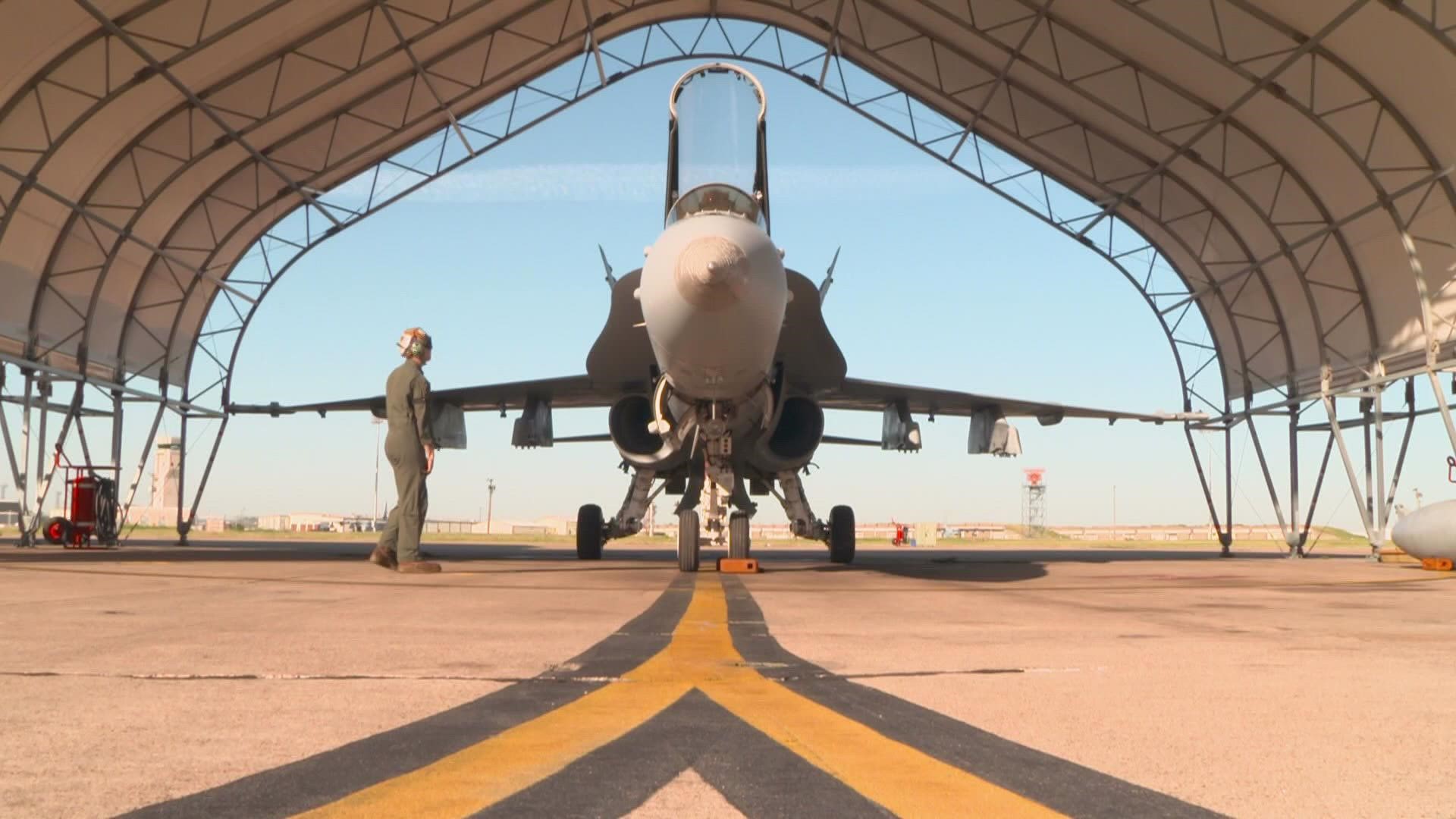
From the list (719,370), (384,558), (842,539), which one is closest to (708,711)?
(719,370)

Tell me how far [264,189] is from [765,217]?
46.4 feet

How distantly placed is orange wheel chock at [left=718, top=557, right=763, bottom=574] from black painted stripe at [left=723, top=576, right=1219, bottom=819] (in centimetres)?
759

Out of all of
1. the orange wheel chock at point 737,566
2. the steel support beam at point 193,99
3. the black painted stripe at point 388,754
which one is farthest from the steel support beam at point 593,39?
the black painted stripe at point 388,754

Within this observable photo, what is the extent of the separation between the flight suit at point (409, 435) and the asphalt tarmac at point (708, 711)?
243 centimetres

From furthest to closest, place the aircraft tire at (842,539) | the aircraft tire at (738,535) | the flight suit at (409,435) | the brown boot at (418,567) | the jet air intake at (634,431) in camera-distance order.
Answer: the aircraft tire at (842,539) < the jet air intake at (634,431) < the aircraft tire at (738,535) < the brown boot at (418,567) < the flight suit at (409,435)

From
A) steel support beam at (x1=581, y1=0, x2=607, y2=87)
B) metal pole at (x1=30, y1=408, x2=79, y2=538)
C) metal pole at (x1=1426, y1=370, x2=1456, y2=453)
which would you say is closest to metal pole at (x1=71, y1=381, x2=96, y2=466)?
metal pole at (x1=30, y1=408, x2=79, y2=538)

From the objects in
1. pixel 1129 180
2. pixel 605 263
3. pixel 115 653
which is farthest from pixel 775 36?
pixel 115 653

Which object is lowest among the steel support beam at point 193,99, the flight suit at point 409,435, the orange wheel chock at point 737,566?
the orange wheel chock at point 737,566

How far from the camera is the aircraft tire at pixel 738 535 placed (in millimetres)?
11844

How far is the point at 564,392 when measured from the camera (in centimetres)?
1862

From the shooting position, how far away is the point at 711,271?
8.20 metres

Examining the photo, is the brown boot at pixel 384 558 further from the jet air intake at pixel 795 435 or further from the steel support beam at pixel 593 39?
the steel support beam at pixel 593 39

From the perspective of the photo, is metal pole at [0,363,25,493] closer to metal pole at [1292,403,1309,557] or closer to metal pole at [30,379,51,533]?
metal pole at [30,379,51,533]

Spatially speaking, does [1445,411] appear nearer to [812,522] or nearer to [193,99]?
[812,522]
